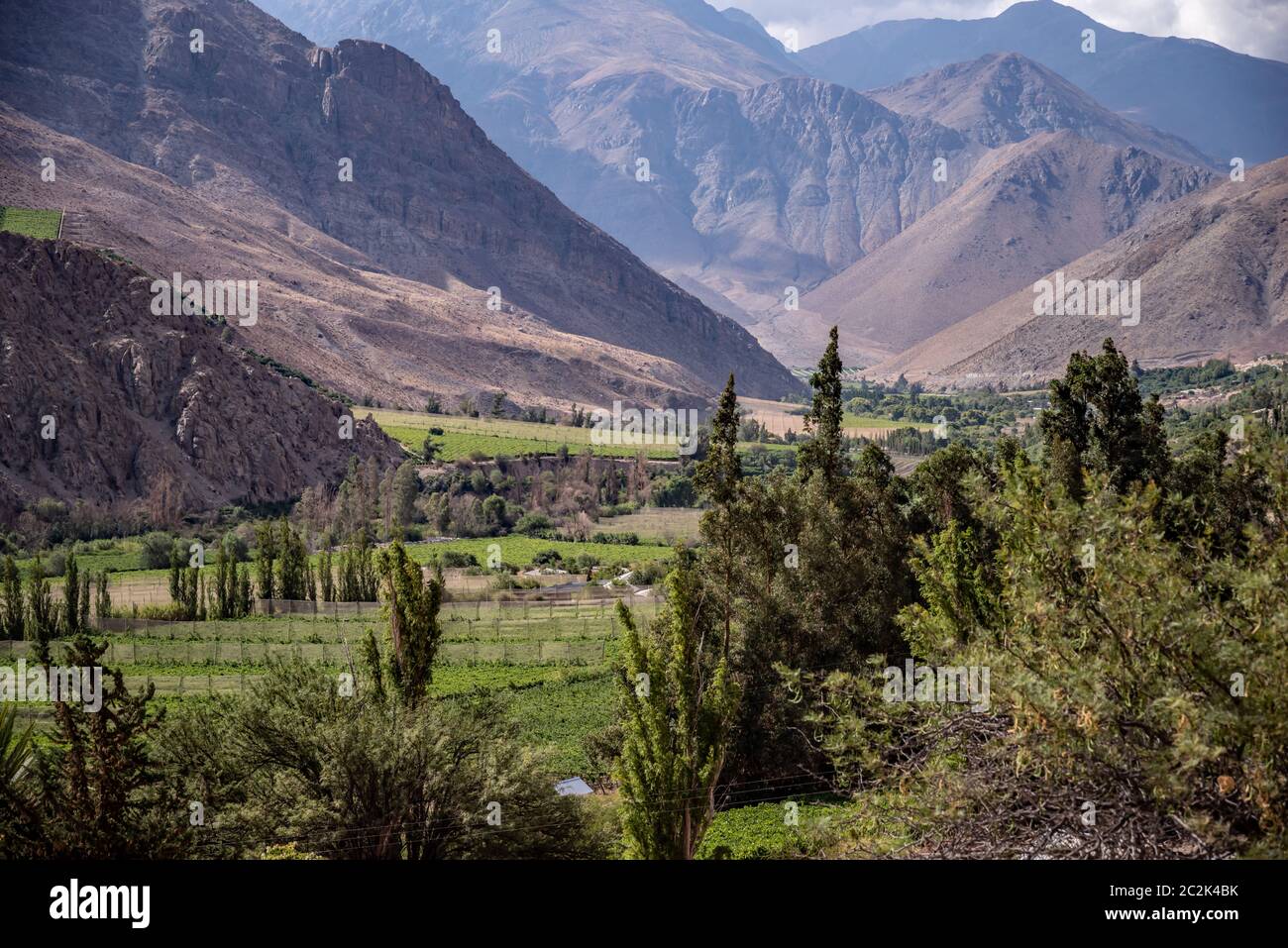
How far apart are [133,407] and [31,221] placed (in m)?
40.3

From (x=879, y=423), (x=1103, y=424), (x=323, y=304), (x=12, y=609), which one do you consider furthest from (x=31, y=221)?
(x=1103, y=424)

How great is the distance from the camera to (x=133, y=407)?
3541 inches

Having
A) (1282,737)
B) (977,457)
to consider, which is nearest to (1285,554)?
(1282,737)

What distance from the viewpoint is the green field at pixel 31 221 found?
114438mm

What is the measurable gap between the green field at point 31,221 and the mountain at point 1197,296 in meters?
123

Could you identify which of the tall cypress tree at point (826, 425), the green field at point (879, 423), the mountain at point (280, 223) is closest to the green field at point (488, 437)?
the mountain at point (280, 223)

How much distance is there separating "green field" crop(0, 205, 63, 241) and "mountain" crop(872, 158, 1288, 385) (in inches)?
4853

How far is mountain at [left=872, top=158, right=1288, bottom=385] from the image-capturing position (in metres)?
164

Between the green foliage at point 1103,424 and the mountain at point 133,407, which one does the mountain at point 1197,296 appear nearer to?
the mountain at point 133,407

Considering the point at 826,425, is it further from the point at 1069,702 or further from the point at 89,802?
the point at 1069,702

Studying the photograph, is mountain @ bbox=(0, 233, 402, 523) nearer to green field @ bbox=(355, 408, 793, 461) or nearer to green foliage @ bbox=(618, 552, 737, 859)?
green field @ bbox=(355, 408, 793, 461)
